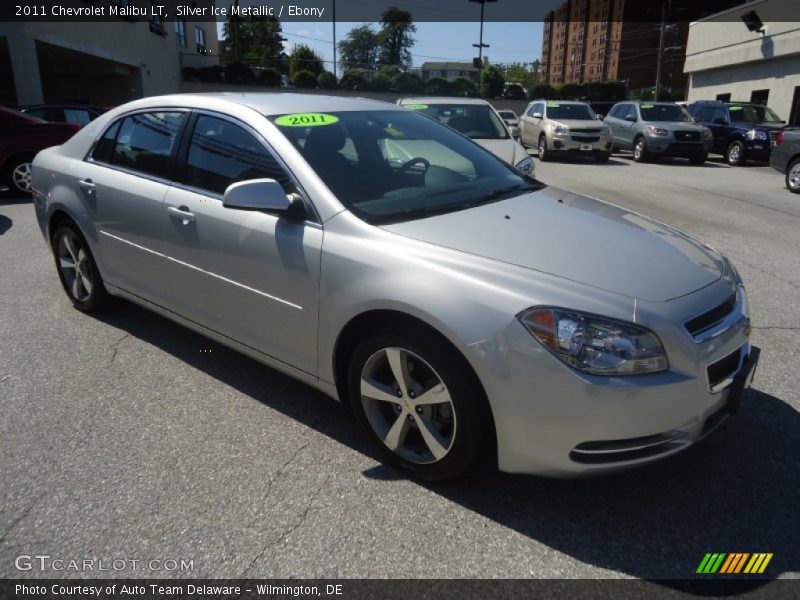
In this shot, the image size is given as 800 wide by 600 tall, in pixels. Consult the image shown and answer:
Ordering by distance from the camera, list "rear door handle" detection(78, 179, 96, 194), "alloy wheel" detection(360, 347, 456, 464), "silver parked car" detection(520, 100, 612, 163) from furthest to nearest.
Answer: "silver parked car" detection(520, 100, 612, 163) → "rear door handle" detection(78, 179, 96, 194) → "alloy wheel" detection(360, 347, 456, 464)

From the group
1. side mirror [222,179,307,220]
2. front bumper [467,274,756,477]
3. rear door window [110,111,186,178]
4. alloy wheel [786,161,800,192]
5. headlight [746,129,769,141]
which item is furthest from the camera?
headlight [746,129,769,141]

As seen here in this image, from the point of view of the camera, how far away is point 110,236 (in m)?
4.11

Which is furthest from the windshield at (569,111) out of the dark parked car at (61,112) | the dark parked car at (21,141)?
the dark parked car at (21,141)

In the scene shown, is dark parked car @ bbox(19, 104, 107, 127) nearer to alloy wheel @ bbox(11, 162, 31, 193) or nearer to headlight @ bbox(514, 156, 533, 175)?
alloy wheel @ bbox(11, 162, 31, 193)

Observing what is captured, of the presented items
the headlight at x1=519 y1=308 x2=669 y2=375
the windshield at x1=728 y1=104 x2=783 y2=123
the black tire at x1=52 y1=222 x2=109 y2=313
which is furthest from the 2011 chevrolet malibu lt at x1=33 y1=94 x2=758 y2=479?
the windshield at x1=728 y1=104 x2=783 y2=123

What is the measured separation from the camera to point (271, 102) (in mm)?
3607

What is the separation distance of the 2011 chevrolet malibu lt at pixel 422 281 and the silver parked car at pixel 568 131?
14298 millimetres

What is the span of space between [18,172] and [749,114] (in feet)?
65.3

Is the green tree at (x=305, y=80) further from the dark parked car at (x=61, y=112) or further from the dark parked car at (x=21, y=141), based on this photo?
the dark parked car at (x=21, y=141)

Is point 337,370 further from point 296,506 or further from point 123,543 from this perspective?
point 123,543

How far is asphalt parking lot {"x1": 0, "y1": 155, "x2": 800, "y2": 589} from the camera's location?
2348 millimetres

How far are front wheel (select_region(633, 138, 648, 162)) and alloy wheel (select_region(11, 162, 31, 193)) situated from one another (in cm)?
1580

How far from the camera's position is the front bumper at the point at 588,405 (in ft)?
7.36

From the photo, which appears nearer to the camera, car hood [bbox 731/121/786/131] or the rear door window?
the rear door window
